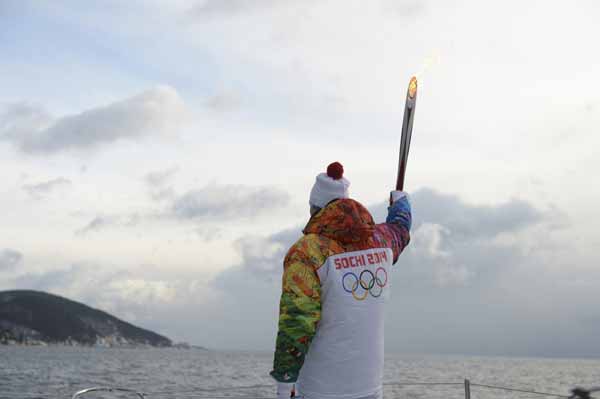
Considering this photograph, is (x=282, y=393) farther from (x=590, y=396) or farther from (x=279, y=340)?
(x=590, y=396)

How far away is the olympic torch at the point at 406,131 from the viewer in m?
4.02

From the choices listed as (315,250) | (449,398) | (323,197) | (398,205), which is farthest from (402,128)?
(449,398)

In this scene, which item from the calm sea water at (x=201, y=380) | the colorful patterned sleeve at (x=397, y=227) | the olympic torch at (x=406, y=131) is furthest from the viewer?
the calm sea water at (x=201, y=380)

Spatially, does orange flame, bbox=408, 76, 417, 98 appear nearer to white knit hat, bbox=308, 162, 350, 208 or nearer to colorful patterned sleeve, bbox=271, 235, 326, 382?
white knit hat, bbox=308, 162, 350, 208

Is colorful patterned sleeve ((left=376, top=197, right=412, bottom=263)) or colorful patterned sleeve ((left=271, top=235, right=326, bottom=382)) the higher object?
colorful patterned sleeve ((left=376, top=197, right=412, bottom=263))

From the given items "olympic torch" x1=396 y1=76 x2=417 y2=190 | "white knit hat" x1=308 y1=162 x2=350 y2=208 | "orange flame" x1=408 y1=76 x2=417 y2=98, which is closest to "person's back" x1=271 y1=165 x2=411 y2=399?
"white knit hat" x1=308 y1=162 x2=350 y2=208

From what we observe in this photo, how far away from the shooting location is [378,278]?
10.7 feet

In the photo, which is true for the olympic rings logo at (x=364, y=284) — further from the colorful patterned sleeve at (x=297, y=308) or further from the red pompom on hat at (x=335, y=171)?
the red pompom on hat at (x=335, y=171)

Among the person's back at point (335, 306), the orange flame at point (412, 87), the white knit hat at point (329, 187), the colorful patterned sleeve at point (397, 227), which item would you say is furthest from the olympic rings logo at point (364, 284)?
the orange flame at point (412, 87)

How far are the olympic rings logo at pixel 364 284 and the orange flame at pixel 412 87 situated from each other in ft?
4.09

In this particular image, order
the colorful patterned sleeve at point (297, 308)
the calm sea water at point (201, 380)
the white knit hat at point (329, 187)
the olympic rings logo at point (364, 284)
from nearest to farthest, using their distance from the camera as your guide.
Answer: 1. the colorful patterned sleeve at point (297, 308)
2. the olympic rings logo at point (364, 284)
3. the white knit hat at point (329, 187)
4. the calm sea water at point (201, 380)

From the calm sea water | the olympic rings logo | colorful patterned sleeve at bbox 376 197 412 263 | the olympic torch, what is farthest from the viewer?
the calm sea water

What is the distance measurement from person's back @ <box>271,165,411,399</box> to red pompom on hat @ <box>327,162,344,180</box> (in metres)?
0.19

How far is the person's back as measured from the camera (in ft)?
9.87
